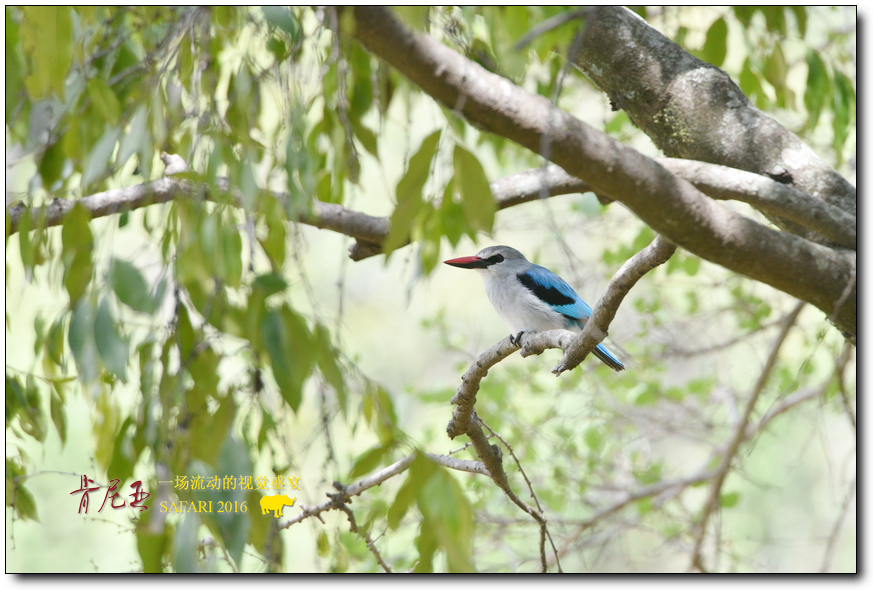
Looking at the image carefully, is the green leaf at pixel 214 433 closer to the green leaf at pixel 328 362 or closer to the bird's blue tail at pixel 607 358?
→ the green leaf at pixel 328 362

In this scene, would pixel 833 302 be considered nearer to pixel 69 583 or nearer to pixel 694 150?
pixel 694 150

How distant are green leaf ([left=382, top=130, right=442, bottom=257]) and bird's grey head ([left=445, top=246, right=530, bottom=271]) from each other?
2379 mm

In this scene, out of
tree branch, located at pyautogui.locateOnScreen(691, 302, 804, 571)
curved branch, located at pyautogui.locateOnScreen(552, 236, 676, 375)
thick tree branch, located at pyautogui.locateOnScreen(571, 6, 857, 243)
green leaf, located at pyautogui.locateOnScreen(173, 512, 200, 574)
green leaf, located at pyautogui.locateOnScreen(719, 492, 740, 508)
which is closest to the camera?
green leaf, located at pyautogui.locateOnScreen(173, 512, 200, 574)

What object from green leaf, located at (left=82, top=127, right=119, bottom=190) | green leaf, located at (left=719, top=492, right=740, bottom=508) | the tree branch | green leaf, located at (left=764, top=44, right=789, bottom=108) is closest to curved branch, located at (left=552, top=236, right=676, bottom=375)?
green leaf, located at (left=82, top=127, right=119, bottom=190)

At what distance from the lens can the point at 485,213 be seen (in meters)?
0.98

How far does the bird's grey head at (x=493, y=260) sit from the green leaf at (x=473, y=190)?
7.96ft

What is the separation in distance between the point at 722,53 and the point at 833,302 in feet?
3.10

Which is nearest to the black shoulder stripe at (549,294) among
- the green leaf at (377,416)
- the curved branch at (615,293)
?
the curved branch at (615,293)

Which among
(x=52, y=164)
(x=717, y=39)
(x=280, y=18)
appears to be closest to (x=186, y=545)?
(x=280, y=18)

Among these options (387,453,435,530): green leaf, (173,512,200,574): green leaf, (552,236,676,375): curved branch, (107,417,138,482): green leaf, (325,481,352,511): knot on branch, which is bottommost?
(173,512,200,574): green leaf

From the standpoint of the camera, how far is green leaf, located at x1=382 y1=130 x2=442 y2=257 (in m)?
1.01

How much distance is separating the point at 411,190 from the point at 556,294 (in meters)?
2.40

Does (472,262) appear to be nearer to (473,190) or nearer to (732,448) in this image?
(732,448)

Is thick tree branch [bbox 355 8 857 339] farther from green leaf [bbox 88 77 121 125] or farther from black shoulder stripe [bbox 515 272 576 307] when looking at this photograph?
black shoulder stripe [bbox 515 272 576 307]
